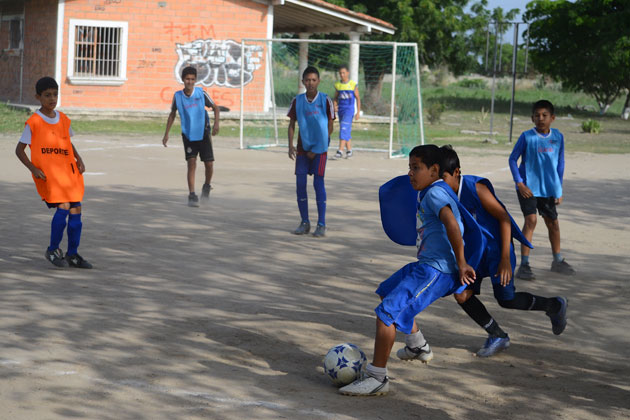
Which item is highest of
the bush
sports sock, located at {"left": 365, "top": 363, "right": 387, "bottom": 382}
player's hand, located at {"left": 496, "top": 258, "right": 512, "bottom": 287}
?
the bush

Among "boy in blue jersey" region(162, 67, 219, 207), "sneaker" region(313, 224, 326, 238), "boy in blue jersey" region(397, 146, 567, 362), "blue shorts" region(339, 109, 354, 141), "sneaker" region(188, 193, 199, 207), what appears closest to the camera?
"boy in blue jersey" region(397, 146, 567, 362)

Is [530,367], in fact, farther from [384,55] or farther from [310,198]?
[384,55]

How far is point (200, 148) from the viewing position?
428 inches

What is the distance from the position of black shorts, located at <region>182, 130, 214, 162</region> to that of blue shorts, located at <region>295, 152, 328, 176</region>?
213 cm

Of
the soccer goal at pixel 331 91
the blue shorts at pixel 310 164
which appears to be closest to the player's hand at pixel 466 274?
the blue shorts at pixel 310 164

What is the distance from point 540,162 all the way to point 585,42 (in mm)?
29954

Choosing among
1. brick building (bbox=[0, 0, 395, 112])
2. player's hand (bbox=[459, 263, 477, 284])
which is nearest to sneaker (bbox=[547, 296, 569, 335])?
player's hand (bbox=[459, 263, 477, 284])

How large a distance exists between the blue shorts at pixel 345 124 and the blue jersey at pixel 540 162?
9.79 meters

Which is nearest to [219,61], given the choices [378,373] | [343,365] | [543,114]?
[543,114]

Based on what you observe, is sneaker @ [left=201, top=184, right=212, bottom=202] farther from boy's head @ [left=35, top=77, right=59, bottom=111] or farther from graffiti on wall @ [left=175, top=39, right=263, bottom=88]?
graffiti on wall @ [left=175, top=39, right=263, bottom=88]

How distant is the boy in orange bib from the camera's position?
691cm

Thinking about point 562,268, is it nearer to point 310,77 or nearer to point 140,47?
point 310,77

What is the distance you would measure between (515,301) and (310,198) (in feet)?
21.8

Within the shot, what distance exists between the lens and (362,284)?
6.80 m
